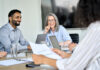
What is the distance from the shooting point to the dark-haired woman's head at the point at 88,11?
0.96m

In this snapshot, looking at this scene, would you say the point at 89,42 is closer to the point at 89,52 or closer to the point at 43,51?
the point at 89,52

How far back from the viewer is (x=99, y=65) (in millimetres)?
979

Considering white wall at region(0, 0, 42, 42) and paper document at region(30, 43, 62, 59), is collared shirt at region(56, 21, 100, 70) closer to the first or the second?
paper document at region(30, 43, 62, 59)

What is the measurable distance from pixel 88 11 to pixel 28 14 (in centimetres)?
411

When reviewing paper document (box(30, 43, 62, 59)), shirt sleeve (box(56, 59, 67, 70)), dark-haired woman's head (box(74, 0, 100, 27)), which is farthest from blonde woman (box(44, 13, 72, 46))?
dark-haired woman's head (box(74, 0, 100, 27))

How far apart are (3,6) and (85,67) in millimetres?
4586

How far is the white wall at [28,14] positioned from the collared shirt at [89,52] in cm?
386

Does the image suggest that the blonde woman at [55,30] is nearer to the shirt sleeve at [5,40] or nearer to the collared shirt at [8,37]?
the collared shirt at [8,37]

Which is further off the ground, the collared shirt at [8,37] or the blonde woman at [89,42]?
the blonde woman at [89,42]

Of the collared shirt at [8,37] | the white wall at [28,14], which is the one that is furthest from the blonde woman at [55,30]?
the white wall at [28,14]

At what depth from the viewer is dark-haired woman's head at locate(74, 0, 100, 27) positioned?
960 mm

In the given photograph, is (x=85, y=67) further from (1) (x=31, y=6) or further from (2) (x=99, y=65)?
(1) (x=31, y=6)

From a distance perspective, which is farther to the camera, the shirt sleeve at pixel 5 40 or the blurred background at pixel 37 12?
the blurred background at pixel 37 12

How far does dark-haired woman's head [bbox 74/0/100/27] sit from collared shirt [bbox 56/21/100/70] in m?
0.04
